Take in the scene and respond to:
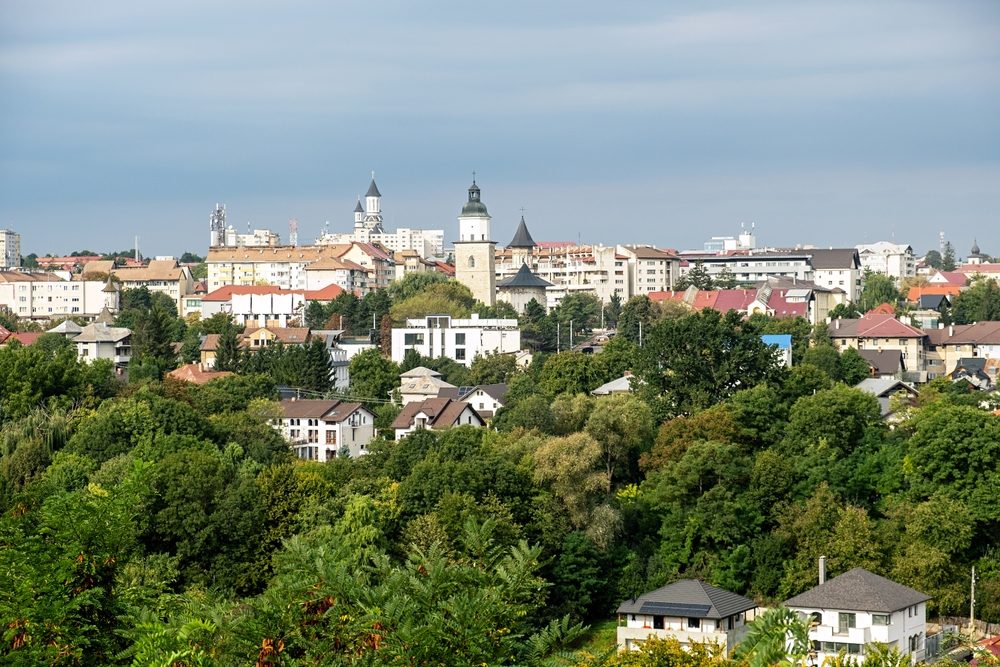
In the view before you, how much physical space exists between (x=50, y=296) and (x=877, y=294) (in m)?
44.9

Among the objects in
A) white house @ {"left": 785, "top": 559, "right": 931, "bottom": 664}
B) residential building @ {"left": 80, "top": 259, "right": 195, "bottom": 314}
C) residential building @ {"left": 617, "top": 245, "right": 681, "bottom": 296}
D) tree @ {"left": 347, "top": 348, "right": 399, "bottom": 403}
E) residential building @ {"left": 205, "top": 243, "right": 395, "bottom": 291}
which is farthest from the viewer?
residential building @ {"left": 205, "top": 243, "right": 395, "bottom": 291}

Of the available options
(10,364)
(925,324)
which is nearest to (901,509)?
(10,364)

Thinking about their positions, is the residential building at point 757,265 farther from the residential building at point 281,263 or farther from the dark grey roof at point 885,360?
the dark grey roof at point 885,360

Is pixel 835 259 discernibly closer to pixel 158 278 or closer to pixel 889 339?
pixel 889 339

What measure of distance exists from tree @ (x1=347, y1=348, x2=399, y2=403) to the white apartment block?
37715 millimetres

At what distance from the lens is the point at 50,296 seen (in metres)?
87.5

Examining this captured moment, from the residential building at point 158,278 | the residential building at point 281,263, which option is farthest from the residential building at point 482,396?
the residential building at point 158,278

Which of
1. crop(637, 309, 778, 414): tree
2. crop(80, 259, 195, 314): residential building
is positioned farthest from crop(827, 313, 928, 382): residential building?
crop(80, 259, 195, 314): residential building

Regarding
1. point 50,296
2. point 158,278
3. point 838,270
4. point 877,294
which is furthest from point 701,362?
point 158,278

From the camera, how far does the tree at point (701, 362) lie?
3784cm

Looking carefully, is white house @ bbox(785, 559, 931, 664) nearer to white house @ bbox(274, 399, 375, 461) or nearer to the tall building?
white house @ bbox(274, 399, 375, 461)

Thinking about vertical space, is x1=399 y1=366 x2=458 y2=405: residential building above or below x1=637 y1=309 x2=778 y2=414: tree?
below

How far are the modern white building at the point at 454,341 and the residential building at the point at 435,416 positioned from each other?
15537 mm

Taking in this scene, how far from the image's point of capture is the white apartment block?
86.5 m
